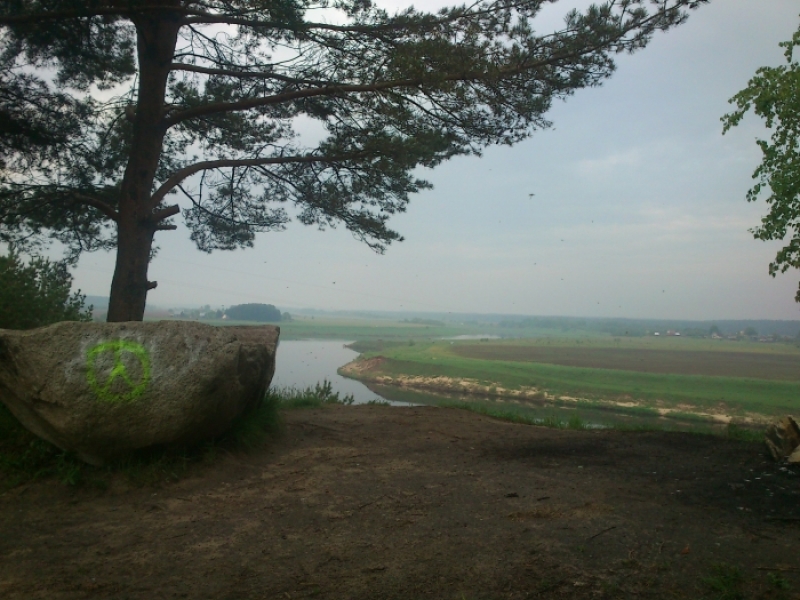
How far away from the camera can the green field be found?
15.1m

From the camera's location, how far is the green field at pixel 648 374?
594 inches

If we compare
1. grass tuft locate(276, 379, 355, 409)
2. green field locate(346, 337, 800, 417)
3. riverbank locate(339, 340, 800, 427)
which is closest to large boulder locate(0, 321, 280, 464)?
grass tuft locate(276, 379, 355, 409)

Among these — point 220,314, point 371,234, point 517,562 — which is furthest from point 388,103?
point 220,314

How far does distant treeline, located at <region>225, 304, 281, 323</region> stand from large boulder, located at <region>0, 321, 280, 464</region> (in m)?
8.09

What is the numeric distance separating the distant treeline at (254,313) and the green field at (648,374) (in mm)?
6422

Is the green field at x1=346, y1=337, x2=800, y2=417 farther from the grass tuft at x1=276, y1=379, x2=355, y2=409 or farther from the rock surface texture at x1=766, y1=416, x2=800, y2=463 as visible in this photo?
the rock surface texture at x1=766, y1=416, x2=800, y2=463

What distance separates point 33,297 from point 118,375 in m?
3.53

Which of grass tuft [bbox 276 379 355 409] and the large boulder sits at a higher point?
the large boulder

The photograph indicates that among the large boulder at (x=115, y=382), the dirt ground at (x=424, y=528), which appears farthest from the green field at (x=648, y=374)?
the large boulder at (x=115, y=382)

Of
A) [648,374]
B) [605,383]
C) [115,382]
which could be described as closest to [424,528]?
[115,382]

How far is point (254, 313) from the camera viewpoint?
45.2 ft

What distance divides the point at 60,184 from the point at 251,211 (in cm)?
303

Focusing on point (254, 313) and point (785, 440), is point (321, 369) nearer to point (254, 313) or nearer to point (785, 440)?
point (254, 313)

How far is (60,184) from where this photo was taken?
9.07 m
